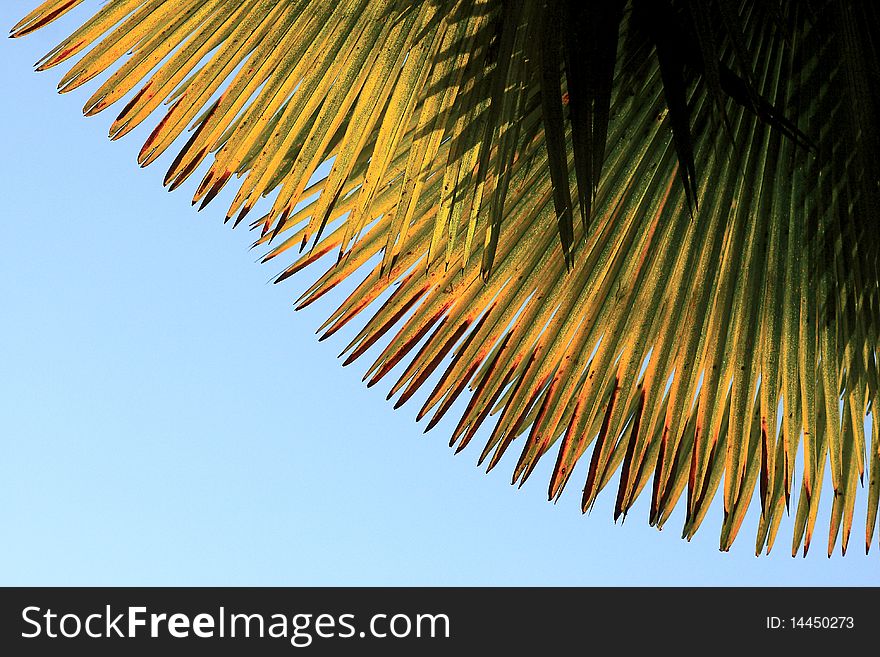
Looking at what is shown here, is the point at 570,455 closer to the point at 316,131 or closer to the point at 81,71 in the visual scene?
the point at 316,131

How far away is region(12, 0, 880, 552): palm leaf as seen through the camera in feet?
3.48

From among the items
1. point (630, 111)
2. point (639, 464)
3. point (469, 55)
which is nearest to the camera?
point (469, 55)

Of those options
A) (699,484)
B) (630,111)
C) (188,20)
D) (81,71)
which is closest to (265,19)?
(188,20)

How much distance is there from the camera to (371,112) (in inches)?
45.0

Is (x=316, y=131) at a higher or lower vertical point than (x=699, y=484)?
higher

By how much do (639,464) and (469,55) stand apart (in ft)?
2.25

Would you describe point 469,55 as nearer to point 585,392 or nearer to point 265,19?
point 265,19

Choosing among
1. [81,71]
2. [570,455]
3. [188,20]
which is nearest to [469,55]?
[188,20]

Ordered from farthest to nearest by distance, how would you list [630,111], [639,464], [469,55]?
[639,464] → [630,111] → [469,55]

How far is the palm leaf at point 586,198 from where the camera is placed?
1061mm

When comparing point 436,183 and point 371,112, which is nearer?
point 371,112

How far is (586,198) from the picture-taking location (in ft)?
3.17

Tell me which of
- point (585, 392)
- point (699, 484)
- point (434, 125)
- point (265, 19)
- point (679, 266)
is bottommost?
point (699, 484)

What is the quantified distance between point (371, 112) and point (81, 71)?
37cm
